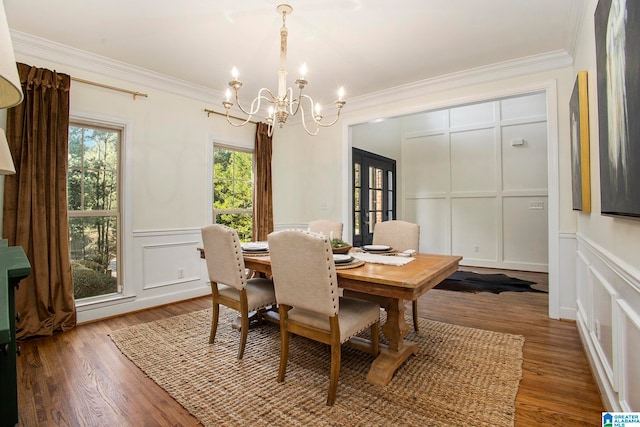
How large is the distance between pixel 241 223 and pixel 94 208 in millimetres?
1772

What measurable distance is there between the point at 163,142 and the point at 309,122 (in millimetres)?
2153

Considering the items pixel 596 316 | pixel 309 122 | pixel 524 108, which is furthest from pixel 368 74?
pixel 524 108

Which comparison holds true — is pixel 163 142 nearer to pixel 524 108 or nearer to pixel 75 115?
pixel 75 115

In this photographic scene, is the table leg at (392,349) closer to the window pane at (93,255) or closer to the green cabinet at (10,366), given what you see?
the green cabinet at (10,366)

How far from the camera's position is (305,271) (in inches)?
72.1

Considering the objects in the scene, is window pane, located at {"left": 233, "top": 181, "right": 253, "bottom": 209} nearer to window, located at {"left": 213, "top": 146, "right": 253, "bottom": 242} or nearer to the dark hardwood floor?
window, located at {"left": 213, "top": 146, "right": 253, "bottom": 242}

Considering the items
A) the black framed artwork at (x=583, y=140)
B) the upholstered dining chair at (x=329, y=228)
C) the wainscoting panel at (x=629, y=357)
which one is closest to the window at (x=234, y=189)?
the upholstered dining chair at (x=329, y=228)

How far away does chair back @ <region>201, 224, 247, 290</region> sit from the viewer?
90.3 inches

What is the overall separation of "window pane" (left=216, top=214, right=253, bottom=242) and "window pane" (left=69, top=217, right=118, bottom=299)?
1329 mm

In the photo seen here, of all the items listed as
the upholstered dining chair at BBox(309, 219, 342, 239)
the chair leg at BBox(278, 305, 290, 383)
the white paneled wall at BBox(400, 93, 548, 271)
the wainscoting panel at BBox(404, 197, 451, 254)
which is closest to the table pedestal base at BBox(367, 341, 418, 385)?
the chair leg at BBox(278, 305, 290, 383)

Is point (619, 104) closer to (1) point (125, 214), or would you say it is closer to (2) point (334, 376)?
(2) point (334, 376)

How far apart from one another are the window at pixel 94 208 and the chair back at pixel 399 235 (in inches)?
109

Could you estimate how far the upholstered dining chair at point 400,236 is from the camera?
2875 mm

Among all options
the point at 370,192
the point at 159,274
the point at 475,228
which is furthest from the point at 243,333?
the point at 475,228
